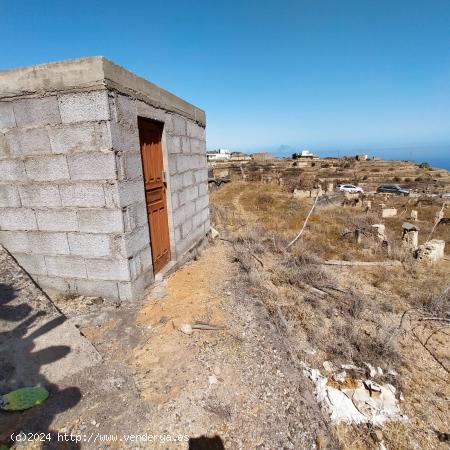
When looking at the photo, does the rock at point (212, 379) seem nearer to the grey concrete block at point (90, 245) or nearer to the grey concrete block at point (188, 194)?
the grey concrete block at point (90, 245)

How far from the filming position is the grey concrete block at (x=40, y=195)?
133 inches

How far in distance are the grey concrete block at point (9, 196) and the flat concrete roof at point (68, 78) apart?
1.11 meters

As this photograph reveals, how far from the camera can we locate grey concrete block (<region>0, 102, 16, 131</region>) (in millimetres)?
3248

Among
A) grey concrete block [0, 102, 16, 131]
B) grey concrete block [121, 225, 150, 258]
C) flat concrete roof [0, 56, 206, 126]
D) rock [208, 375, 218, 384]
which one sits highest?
flat concrete roof [0, 56, 206, 126]

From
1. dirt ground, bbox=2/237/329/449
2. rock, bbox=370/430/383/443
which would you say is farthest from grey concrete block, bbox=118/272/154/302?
rock, bbox=370/430/383/443

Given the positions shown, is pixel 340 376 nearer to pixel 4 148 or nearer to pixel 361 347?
pixel 361 347

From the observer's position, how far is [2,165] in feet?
11.4

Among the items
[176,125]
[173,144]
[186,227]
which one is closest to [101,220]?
[173,144]

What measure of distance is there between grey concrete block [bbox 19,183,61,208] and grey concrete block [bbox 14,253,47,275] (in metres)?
0.76

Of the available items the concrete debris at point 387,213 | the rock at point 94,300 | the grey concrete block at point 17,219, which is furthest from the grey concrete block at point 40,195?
the concrete debris at point 387,213

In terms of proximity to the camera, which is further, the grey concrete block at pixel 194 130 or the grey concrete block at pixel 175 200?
the grey concrete block at pixel 194 130

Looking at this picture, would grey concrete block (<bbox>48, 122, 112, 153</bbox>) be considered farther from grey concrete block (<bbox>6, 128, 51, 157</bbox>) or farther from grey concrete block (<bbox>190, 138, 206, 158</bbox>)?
grey concrete block (<bbox>190, 138, 206, 158</bbox>)

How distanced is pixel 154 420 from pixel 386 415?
221cm

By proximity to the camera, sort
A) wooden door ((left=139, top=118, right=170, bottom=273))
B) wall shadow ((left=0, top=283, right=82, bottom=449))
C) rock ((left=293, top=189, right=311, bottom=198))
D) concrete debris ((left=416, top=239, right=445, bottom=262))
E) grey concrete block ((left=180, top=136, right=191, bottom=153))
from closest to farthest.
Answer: wall shadow ((left=0, top=283, right=82, bottom=449)) → wooden door ((left=139, top=118, right=170, bottom=273)) → grey concrete block ((left=180, top=136, right=191, bottom=153)) → concrete debris ((left=416, top=239, right=445, bottom=262)) → rock ((left=293, top=189, right=311, bottom=198))
